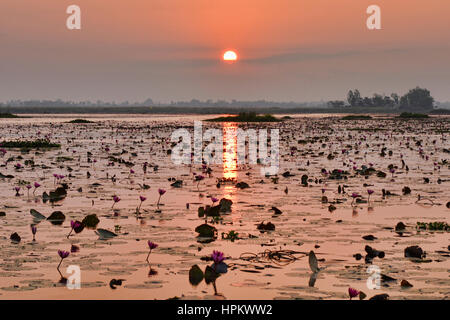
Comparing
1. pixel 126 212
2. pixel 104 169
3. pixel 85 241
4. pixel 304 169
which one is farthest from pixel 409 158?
pixel 85 241

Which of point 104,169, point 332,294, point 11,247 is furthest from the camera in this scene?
point 104,169

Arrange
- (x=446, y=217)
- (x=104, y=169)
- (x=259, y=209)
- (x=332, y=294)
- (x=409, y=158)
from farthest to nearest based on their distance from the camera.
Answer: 1. (x=409, y=158)
2. (x=104, y=169)
3. (x=259, y=209)
4. (x=446, y=217)
5. (x=332, y=294)

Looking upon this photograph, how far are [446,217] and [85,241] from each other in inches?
262

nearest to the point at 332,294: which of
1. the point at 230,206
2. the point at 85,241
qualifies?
the point at 85,241

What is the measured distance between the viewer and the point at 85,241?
929 centimetres

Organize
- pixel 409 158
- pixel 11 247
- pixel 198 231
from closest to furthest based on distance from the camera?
pixel 11 247, pixel 198 231, pixel 409 158

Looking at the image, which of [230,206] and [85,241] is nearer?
[85,241]

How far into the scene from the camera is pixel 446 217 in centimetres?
1134

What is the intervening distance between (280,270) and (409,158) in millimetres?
18943
